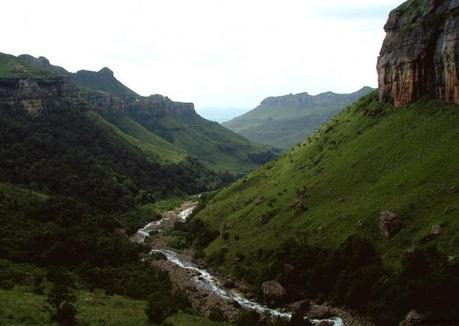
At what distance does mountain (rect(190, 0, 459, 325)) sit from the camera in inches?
2744

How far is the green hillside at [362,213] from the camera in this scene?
235 ft

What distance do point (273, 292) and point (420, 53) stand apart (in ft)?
221

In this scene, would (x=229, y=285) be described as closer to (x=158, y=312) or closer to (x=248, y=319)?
(x=248, y=319)

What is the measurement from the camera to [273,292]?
81688mm

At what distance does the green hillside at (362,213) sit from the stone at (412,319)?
1.93m

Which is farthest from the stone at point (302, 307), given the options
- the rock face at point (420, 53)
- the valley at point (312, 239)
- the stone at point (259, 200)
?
the rock face at point (420, 53)

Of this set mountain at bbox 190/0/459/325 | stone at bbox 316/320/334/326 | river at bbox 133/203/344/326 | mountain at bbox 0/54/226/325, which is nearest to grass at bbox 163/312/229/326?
mountain at bbox 0/54/226/325

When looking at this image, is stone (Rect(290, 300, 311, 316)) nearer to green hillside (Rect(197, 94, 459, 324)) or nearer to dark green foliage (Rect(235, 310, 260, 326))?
green hillside (Rect(197, 94, 459, 324))

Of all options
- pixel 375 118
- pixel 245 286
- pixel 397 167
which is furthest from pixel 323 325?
pixel 375 118

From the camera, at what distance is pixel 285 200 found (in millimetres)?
116375

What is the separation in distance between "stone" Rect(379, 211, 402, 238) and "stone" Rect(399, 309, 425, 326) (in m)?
20.6

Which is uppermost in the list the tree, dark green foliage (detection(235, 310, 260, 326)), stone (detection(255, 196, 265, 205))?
stone (detection(255, 196, 265, 205))

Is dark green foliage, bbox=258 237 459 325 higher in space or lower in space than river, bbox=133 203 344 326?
higher

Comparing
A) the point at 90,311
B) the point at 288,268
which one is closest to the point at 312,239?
the point at 288,268
